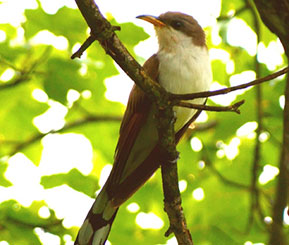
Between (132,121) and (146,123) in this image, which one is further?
(146,123)

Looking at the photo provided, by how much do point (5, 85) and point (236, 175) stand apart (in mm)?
2240

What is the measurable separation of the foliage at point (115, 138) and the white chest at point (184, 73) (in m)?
→ 0.42

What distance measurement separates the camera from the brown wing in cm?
393

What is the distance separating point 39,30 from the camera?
4629 millimetres

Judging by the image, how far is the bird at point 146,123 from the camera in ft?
13.0

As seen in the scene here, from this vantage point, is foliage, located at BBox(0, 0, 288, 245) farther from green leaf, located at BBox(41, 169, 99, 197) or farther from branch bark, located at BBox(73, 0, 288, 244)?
branch bark, located at BBox(73, 0, 288, 244)

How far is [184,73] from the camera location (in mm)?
3988

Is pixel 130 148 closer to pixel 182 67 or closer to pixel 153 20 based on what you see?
pixel 182 67

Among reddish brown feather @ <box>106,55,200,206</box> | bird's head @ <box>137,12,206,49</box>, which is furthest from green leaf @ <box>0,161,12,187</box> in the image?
bird's head @ <box>137,12,206,49</box>

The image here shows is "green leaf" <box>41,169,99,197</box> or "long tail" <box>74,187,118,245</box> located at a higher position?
"green leaf" <box>41,169,99,197</box>

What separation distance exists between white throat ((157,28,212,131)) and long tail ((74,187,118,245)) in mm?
777

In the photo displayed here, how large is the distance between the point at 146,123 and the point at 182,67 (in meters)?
0.48

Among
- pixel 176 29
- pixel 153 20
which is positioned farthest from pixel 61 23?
pixel 176 29

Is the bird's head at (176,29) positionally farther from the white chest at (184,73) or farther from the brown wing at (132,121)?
the brown wing at (132,121)
